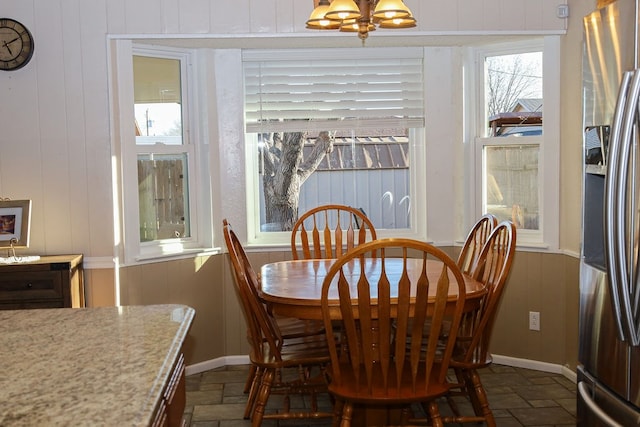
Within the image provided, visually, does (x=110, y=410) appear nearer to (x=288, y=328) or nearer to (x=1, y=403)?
(x=1, y=403)

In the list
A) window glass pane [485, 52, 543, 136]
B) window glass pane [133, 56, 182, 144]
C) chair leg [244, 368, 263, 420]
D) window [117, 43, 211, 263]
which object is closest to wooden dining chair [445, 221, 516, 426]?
chair leg [244, 368, 263, 420]

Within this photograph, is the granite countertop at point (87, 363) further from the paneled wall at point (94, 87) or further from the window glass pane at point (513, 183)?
the window glass pane at point (513, 183)

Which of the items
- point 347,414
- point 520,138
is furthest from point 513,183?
point 347,414

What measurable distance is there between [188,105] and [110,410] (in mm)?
3263

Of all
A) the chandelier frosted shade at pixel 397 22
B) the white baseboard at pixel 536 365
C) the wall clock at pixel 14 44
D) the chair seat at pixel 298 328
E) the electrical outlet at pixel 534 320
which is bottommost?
the white baseboard at pixel 536 365

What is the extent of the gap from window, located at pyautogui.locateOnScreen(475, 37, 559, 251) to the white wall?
4.82ft

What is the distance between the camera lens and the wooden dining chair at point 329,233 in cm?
406

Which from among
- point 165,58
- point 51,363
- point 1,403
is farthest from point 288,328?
point 1,403

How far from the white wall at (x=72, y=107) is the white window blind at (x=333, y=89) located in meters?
0.49

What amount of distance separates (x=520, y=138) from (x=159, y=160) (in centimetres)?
204

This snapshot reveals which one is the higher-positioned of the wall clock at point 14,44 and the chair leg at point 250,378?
the wall clock at point 14,44

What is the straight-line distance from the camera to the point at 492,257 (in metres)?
3.15

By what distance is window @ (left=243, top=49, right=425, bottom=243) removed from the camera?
14.5 feet

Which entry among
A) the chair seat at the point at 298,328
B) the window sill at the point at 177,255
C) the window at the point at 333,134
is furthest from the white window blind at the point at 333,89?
the chair seat at the point at 298,328
